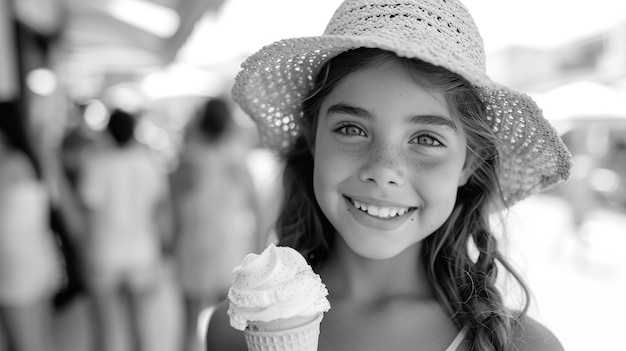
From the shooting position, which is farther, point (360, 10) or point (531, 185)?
point (531, 185)

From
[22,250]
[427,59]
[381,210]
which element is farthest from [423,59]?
[22,250]

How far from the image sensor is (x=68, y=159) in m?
4.68

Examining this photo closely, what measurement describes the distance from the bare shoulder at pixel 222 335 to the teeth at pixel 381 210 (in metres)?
0.61

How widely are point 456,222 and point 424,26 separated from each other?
69 cm

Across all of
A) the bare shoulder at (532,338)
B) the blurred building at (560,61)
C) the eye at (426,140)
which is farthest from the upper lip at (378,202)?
the blurred building at (560,61)

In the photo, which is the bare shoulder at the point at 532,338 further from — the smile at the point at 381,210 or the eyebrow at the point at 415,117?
the eyebrow at the point at 415,117

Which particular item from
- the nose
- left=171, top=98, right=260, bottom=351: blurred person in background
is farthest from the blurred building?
the nose

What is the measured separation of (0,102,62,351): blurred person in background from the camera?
315cm

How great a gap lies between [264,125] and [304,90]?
0.28 metres

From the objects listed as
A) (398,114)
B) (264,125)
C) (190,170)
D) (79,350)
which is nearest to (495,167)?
(398,114)

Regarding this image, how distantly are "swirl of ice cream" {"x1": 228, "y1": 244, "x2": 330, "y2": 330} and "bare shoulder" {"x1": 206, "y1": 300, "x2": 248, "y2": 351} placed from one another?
1.33 ft

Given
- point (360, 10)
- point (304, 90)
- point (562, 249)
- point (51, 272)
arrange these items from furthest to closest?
point (562, 249) → point (51, 272) → point (304, 90) → point (360, 10)

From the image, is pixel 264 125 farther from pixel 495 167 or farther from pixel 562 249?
pixel 562 249

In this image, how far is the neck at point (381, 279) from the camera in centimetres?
160
